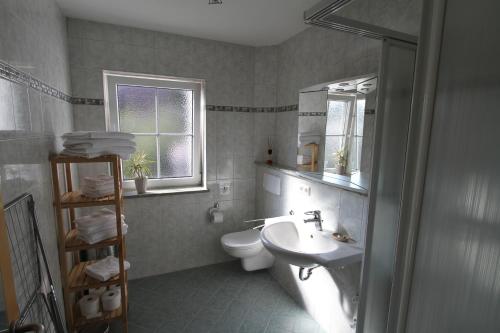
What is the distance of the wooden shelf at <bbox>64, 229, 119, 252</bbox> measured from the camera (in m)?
1.62

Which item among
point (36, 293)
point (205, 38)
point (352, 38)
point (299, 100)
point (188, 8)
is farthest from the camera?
point (205, 38)

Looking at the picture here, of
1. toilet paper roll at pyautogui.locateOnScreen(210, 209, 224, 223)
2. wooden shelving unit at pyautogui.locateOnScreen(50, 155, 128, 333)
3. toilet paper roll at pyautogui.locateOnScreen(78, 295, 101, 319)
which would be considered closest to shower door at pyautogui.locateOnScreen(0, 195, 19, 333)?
wooden shelving unit at pyautogui.locateOnScreen(50, 155, 128, 333)

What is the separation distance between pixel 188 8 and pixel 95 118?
124 centimetres

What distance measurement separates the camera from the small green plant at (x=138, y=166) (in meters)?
2.52

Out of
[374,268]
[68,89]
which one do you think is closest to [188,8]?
[68,89]

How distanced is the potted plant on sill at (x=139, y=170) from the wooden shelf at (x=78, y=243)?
775 mm

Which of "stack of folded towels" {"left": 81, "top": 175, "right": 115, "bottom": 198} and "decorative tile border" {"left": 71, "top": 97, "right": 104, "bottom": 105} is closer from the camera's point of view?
"stack of folded towels" {"left": 81, "top": 175, "right": 115, "bottom": 198}

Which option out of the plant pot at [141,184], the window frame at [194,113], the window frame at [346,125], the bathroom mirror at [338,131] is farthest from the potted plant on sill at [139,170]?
the window frame at [346,125]

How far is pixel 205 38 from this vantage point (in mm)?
2576

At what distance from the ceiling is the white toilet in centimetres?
197

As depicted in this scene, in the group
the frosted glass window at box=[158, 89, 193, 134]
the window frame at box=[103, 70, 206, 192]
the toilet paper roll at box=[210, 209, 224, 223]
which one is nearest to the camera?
the window frame at box=[103, 70, 206, 192]

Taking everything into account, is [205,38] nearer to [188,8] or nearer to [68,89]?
[188,8]

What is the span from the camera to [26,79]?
3.99 feet

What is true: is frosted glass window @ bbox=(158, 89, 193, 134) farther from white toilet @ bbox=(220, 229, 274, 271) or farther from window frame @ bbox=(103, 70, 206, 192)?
white toilet @ bbox=(220, 229, 274, 271)
